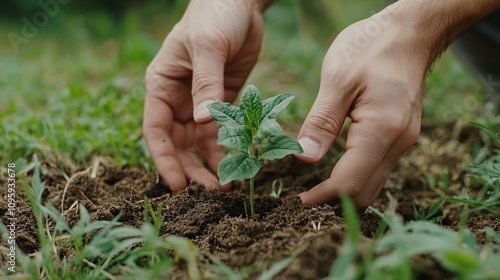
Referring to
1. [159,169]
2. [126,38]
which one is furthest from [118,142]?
[126,38]

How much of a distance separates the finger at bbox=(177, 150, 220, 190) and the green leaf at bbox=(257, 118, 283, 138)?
1.68 ft

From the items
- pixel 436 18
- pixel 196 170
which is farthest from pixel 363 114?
pixel 196 170

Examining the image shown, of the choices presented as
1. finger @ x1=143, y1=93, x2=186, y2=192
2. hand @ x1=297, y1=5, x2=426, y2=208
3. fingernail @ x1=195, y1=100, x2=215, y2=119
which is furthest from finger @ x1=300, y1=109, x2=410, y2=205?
finger @ x1=143, y1=93, x2=186, y2=192

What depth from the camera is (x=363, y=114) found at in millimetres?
1771

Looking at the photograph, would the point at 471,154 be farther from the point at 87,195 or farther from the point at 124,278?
the point at 124,278

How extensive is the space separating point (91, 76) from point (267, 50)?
5.08 ft

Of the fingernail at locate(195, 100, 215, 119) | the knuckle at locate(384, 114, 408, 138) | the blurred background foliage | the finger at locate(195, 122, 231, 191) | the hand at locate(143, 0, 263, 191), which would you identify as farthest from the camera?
the blurred background foliage

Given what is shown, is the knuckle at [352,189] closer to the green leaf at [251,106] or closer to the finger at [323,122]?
the finger at [323,122]

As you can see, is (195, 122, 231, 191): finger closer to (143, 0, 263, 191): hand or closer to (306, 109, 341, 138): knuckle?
(143, 0, 263, 191): hand

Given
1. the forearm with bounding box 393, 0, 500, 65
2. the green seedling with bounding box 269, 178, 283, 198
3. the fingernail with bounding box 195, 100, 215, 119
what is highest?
the forearm with bounding box 393, 0, 500, 65

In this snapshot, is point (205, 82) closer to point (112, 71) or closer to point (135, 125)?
point (135, 125)

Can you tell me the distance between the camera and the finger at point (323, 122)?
1765 millimetres

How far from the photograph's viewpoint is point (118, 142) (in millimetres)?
2475

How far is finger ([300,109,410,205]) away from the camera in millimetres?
1746
